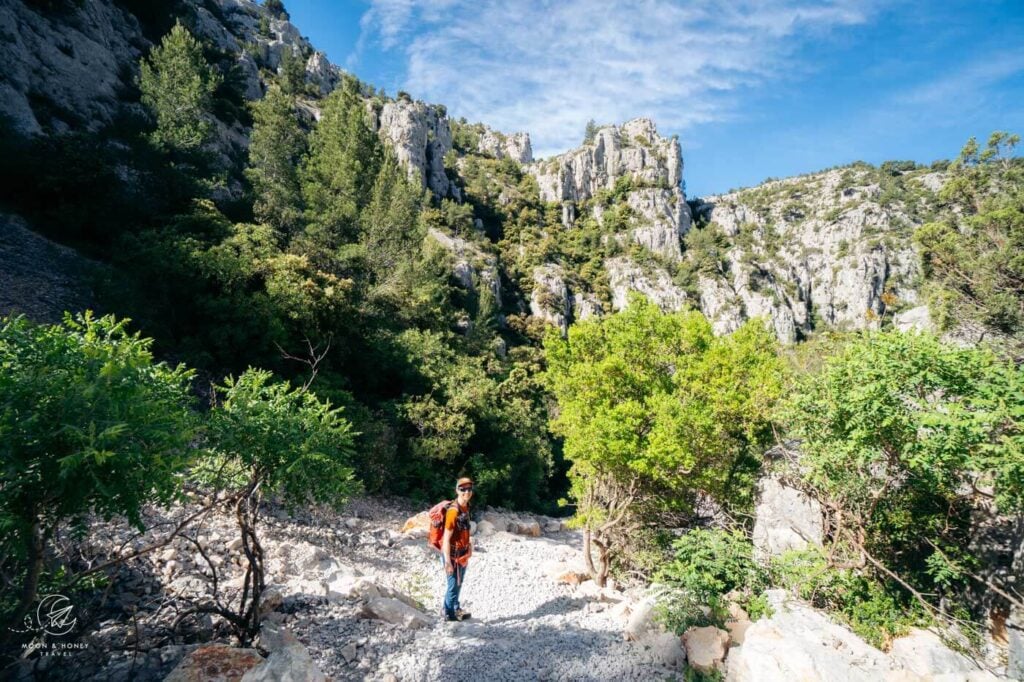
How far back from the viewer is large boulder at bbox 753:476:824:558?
33.9 ft

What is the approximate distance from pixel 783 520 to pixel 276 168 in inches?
1337

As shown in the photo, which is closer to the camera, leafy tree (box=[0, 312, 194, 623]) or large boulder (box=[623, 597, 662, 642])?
leafy tree (box=[0, 312, 194, 623])

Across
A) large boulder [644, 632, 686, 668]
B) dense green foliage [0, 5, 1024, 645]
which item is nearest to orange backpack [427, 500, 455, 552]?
dense green foliage [0, 5, 1024, 645]

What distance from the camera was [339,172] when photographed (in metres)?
31.8

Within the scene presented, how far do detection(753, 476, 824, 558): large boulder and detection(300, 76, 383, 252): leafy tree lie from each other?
933 inches

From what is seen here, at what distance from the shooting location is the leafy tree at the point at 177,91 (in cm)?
2872

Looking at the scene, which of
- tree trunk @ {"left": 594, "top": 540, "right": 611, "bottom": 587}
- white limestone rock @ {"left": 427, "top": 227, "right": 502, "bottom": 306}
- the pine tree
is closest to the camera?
tree trunk @ {"left": 594, "top": 540, "right": 611, "bottom": 587}

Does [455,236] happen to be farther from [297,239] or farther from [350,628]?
[350,628]

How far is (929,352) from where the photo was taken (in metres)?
7.10

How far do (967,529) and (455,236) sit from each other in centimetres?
6174

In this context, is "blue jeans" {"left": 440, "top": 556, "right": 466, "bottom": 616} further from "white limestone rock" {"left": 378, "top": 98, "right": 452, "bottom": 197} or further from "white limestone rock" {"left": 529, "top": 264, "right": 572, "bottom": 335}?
"white limestone rock" {"left": 378, "top": 98, "right": 452, "bottom": 197}

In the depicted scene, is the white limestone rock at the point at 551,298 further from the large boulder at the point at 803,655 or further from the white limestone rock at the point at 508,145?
the large boulder at the point at 803,655

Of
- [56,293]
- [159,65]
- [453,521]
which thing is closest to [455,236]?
[159,65]
